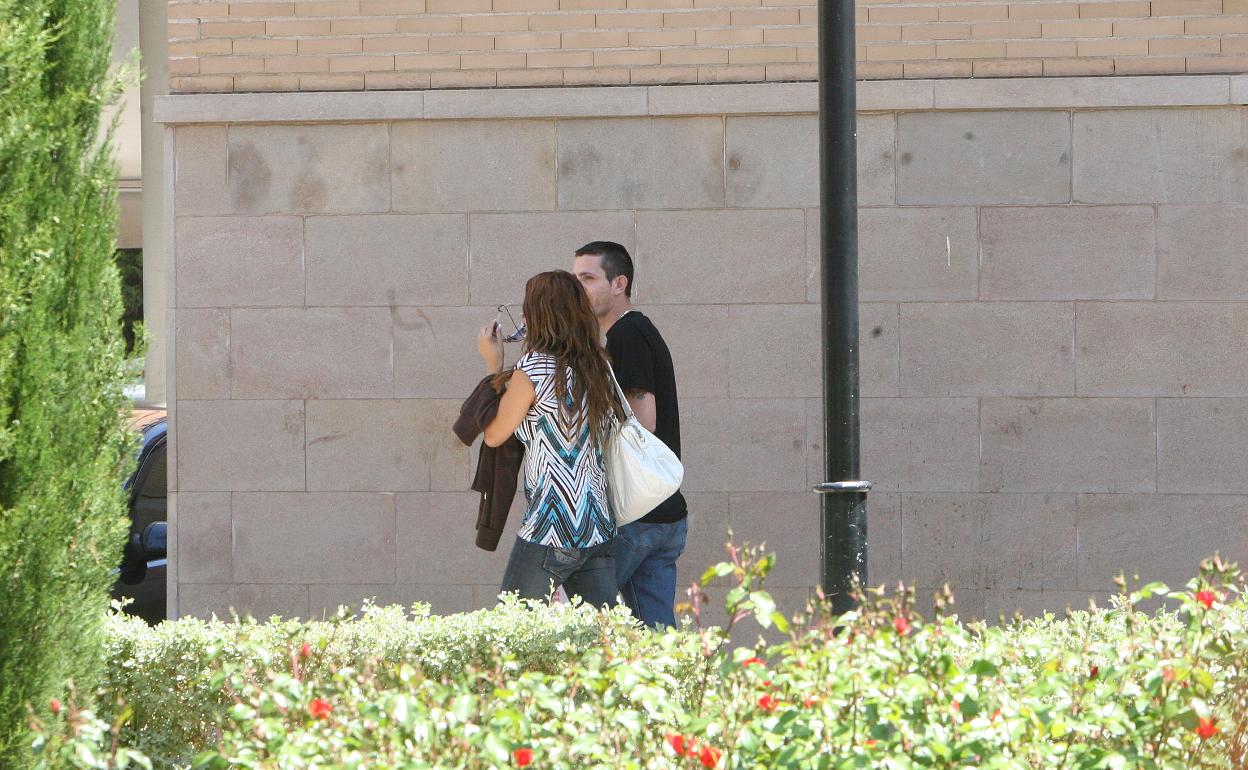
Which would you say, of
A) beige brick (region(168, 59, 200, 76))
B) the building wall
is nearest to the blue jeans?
the building wall

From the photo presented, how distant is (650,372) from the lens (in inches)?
192

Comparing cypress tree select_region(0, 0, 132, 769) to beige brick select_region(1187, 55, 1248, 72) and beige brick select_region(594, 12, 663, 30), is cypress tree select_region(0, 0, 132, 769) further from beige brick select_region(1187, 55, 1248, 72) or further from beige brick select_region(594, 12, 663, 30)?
beige brick select_region(1187, 55, 1248, 72)

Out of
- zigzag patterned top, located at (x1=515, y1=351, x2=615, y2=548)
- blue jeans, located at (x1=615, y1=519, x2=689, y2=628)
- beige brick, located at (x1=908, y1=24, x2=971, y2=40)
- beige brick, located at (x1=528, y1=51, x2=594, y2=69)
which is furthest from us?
beige brick, located at (x1=528, y1=51, x2=594, y2=69)

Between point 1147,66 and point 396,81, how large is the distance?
336cm

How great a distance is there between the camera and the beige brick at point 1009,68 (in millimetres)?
6270

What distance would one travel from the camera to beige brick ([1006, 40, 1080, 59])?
20.5ft

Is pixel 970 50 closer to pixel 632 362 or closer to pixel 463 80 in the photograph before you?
pixel 463 80

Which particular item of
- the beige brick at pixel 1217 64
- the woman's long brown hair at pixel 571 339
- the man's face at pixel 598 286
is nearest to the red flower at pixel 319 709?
the woman's long brown hair at pixel 571 339

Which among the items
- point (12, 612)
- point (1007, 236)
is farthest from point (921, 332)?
point (12, 612)

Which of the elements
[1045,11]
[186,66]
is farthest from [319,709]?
[1045,11]

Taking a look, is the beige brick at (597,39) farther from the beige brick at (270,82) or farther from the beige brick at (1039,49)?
the beige brick at (1039,49)

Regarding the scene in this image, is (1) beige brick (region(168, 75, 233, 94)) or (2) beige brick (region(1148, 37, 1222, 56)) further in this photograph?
(1) beige brick (region(168, 75, 233, 94))

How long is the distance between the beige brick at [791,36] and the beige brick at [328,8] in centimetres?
188

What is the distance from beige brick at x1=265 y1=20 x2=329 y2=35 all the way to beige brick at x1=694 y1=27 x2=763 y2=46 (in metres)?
1.71
